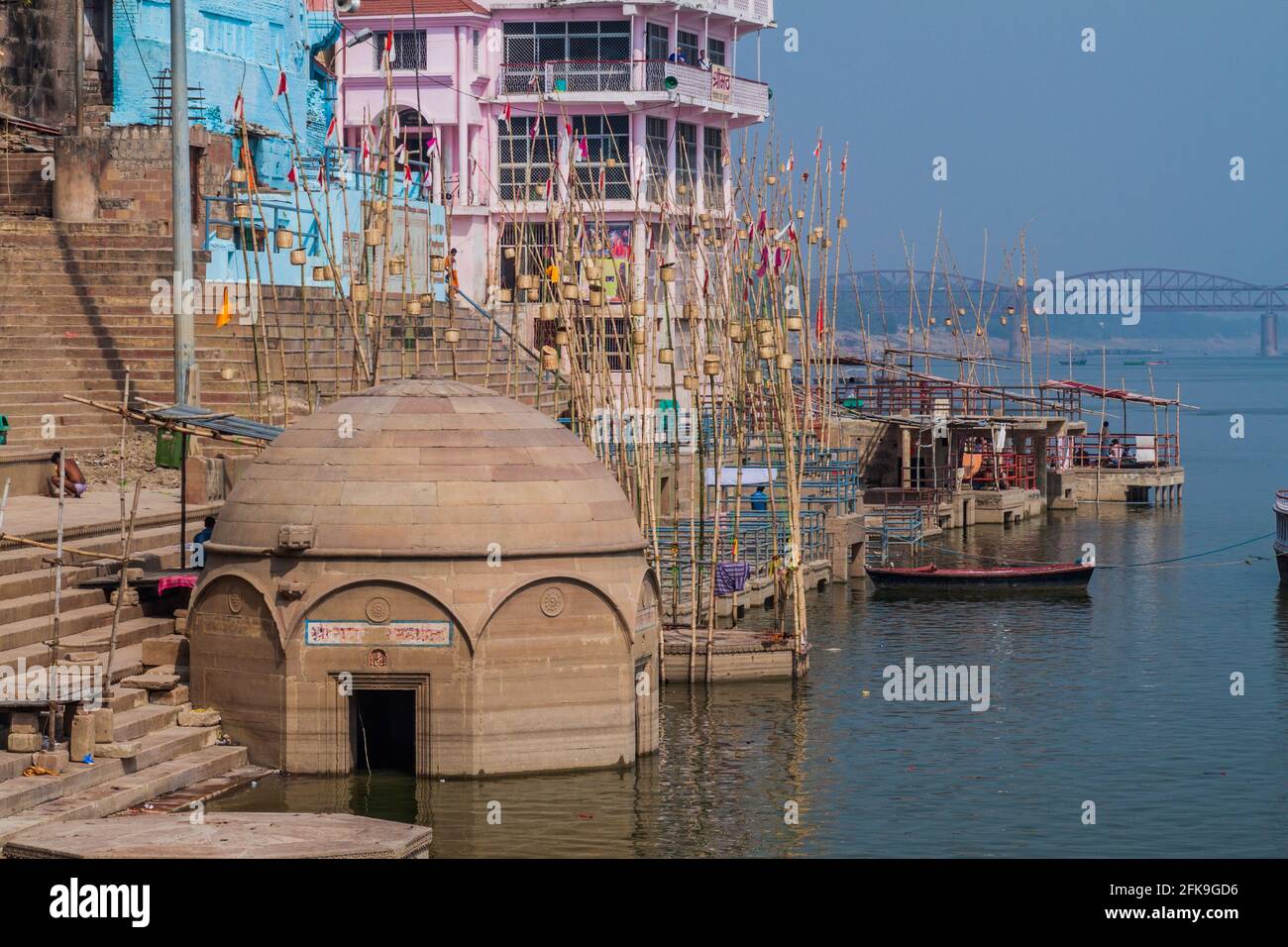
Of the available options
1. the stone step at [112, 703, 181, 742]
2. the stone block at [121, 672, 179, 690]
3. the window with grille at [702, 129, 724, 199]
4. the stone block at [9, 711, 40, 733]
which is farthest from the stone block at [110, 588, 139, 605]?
the window with grille at [702, 129, 724, 199]

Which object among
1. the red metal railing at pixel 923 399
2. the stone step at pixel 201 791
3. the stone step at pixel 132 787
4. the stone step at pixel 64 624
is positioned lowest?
the stone step at pixel 201 791

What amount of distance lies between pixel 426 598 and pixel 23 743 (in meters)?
5.06

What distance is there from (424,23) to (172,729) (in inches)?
2081

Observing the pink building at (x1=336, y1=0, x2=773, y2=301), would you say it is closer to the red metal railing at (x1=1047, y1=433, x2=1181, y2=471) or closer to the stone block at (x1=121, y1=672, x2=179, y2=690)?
the red metal railing at (x1=1047, y1=433, x2=1181, y2=471)

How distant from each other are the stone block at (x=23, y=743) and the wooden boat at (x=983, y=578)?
97.6 feet

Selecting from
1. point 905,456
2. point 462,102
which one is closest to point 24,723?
point 905,456

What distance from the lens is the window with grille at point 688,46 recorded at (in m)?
80.6

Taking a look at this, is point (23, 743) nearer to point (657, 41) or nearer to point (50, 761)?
point (50, 761)

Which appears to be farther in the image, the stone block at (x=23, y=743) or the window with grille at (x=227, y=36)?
the window with grille at (x=227, y=36)

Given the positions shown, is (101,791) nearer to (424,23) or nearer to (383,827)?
(383,827)

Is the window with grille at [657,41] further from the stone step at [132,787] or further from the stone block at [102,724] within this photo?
the stone block at [102,724]

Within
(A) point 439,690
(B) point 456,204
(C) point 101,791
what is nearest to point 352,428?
(A) point 439,690

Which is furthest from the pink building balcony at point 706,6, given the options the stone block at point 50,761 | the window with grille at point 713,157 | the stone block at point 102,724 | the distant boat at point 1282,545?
the stone block at point 50,761
